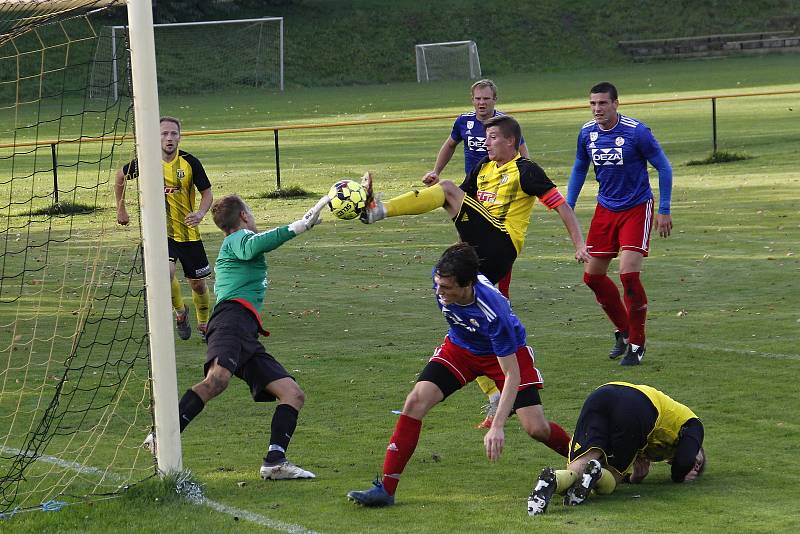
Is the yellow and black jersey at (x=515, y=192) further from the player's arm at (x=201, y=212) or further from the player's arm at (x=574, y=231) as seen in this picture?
the player's arm at (x=201, y=212)

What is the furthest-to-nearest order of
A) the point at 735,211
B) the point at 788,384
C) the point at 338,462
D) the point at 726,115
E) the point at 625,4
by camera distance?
the point at 625,4, the point at 726,115, the point at 735,211, the point at 788,384, the point at 338,462

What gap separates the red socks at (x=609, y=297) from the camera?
1048cm

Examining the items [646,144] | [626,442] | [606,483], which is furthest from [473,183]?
[606,483]

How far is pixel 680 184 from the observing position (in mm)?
21797

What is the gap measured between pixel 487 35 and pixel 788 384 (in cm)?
4830

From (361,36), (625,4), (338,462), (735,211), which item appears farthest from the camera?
(625,4)

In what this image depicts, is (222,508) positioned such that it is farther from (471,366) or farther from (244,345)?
(471,366)

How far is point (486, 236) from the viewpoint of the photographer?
8.64m

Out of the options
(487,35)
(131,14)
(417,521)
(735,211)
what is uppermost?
(487,35)

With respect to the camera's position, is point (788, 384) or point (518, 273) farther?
point (518, 273)

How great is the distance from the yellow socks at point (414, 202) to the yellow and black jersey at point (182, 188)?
4028 millimetres

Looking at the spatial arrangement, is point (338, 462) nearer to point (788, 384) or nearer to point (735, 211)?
point (788, 384)

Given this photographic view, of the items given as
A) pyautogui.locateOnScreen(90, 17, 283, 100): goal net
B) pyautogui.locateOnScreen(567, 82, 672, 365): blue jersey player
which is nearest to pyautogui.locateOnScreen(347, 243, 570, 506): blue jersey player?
pyautogui.locateOnScreen(567, 82, 672, 365): blue jersey player

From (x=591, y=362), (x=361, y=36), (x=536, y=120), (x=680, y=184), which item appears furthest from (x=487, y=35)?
(x=591, y=362)
